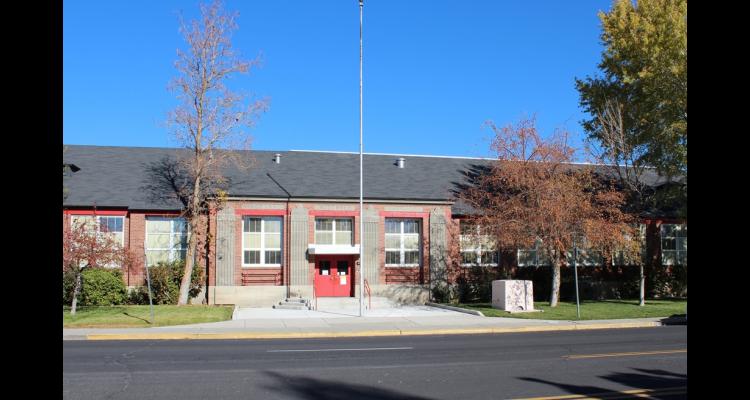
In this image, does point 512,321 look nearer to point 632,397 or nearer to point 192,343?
point 192,343

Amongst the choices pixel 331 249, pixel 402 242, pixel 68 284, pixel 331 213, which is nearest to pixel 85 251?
pixel 68 284

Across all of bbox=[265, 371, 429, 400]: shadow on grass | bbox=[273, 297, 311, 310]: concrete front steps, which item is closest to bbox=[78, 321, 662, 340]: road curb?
bbox=[265, 371, 429, 400]: shadow on grass

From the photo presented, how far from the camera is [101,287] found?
28719mm

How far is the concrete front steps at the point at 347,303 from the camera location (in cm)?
2978

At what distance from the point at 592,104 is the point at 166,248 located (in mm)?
25186

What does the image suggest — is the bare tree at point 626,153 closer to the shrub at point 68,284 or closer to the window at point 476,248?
the window at point 476,248

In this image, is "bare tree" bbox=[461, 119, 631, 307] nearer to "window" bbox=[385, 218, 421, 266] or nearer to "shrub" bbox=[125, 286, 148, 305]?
"window" bbox=[385, 218, 421, 266]

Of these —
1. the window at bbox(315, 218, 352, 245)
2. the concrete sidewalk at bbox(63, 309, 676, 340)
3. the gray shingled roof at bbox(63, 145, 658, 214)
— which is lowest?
the concrete sidewalk at bbox(63, 309, 676, 340)

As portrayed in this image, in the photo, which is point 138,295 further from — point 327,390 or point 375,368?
point 327,390

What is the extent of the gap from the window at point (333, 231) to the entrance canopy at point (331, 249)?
81 cm

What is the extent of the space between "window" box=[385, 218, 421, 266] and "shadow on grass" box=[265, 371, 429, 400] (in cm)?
2198

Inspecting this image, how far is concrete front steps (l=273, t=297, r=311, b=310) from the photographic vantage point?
29.7 meters

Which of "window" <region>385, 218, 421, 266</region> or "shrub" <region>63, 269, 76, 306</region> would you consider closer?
"shrub" <region>63, 269, 76, 306</region>
